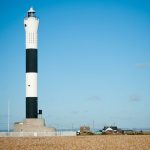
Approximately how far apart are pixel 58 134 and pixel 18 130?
556 cm

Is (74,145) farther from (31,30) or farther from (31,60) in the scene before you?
(31,30)

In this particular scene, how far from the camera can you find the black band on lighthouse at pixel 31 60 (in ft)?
191

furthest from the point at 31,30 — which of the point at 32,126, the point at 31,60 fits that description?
the point at 32,126

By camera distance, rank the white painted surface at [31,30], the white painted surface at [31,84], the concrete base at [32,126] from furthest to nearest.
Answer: the white painted surface at [31,30], the white painted surface at [31,84], the concrete base at [32,126]

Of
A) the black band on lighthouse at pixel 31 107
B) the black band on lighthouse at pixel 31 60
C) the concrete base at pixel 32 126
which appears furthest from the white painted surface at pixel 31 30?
the concrete base at pixel 32 126

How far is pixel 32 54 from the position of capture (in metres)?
58.4

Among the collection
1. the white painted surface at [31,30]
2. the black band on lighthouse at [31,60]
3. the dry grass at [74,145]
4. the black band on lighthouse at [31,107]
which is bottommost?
the dry grass at [74,145]

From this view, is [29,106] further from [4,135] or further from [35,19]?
[35,19]

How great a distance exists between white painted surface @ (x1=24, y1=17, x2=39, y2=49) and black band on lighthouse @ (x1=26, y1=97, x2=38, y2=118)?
7.25 meters

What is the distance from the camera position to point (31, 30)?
59219 mm

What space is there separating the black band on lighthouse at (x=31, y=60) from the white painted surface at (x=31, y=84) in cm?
72

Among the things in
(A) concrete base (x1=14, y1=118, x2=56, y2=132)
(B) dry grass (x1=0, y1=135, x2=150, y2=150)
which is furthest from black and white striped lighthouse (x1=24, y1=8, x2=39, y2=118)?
(B) dry grass (x1=0, y1=135, x2=150, y2=150)

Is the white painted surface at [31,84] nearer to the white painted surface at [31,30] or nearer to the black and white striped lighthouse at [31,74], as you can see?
the black and white striped lighthouse at [31,74]

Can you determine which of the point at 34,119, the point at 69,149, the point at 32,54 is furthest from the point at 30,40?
the point at 69,149
